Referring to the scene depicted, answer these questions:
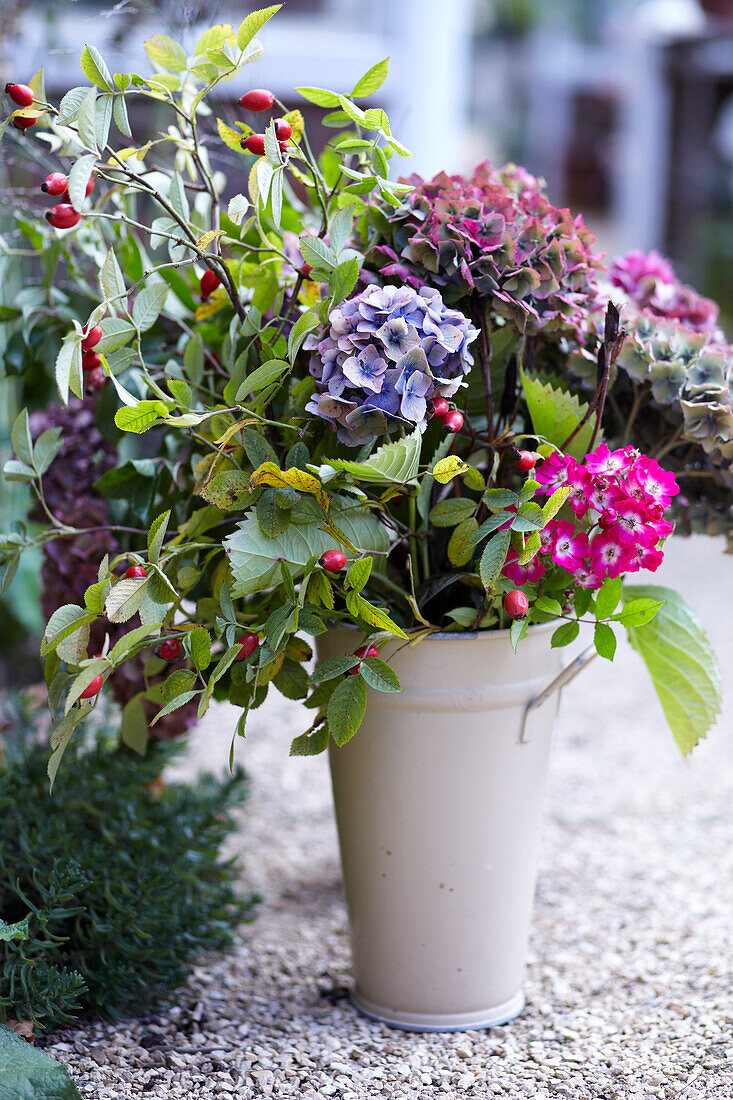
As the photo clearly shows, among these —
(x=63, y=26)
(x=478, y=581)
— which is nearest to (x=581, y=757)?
(x=478, y=581)

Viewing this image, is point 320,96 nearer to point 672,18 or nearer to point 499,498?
point 499,498

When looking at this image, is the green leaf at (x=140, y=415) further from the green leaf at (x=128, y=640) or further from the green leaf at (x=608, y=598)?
the green leaf at (x=608, y=598)

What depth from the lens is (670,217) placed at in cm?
571

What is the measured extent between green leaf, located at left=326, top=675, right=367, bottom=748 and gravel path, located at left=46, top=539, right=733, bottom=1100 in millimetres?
347

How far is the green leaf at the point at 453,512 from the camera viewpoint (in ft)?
3.11

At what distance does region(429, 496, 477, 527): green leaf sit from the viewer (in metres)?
0.95

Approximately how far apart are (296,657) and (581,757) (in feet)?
4.19

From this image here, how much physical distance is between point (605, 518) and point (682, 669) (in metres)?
0.27

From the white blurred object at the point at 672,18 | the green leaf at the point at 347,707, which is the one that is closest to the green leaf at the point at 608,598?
the green leaf at the point at 347,707

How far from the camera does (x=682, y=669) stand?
1066 millimetres

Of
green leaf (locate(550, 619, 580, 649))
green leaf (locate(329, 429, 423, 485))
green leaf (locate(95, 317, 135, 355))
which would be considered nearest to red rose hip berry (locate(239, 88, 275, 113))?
green leaf (locate(95, 317, 135, 355))

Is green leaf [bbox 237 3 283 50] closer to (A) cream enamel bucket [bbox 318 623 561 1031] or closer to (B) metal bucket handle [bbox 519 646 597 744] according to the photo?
(A) cream enamel bucket [bbox 318 623 561 1031]

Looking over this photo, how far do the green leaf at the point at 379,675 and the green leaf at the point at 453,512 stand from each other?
14 cm

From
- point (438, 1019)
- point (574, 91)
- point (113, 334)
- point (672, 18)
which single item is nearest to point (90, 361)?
point (113, 334)
